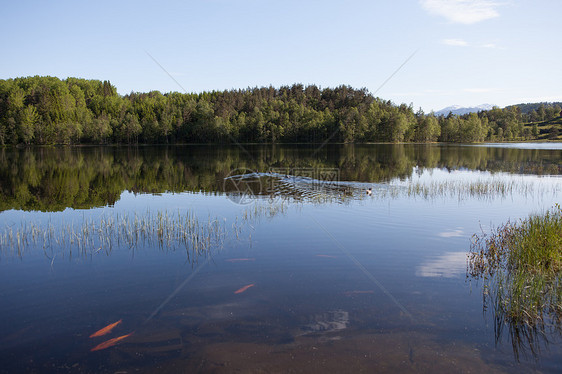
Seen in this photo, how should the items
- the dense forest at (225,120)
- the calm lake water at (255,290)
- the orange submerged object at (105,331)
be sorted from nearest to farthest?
the calm lake water at (255,290)
the orange submerged object at (105,331)
the dense forest at (225,120)

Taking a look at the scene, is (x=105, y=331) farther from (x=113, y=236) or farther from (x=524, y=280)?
(x=524, y=280)

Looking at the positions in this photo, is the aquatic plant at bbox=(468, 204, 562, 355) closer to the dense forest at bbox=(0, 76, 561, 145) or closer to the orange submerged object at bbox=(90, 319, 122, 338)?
the orange submerged object at bbox=(90, 319, 122, 338)

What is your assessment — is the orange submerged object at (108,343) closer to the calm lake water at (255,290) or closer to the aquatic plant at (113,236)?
the calm lake water at (255,290)

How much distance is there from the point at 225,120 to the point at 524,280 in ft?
467

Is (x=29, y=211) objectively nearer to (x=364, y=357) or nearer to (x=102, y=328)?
(x=102, y=328)

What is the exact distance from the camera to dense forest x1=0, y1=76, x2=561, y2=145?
13162 centimetres

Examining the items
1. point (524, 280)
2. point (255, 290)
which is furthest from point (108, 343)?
point (524, 280)

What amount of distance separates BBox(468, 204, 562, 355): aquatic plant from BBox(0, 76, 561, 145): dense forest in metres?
133

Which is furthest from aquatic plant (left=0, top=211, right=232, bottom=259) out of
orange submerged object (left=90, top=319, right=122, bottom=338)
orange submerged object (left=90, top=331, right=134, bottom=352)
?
orange submerged object (left=90, top=331, right=134, bottom=352)

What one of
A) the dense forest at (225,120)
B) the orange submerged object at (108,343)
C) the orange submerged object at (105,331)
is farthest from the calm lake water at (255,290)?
the dense forest at (225,120)

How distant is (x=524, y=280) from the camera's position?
863 cm

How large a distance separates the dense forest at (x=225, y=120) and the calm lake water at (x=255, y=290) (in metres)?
124

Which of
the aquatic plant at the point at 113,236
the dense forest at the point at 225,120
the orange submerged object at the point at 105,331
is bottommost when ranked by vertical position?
the orange submerged object at the point at 105,331

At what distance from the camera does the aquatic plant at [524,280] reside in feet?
26.7
